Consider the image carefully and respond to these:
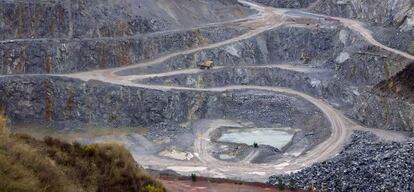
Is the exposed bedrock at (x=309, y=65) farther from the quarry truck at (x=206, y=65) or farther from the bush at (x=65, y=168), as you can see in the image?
the bush at (x=65, y=168)

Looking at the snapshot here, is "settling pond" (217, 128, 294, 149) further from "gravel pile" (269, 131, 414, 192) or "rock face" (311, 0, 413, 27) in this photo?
"rock face" (311, 0, 413, 27)

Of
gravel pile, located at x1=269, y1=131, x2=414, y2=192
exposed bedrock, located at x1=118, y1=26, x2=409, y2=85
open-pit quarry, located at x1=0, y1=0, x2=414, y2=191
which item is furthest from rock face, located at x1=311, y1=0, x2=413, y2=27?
gravel pile, located at x1=269, y1=131, x2=414, y2=192

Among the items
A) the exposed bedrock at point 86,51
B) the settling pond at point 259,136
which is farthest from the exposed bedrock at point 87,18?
the settling pond at point 259,136

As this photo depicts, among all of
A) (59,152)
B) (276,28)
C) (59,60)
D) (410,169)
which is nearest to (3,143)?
(59,152)

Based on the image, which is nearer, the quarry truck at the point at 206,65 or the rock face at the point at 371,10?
the quarry truck at the point at 206,65

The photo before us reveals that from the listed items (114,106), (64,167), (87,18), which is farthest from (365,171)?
(87,18)

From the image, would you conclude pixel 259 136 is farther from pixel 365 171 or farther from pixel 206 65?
pixel 206 65

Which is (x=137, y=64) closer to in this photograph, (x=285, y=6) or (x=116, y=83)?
(x=116, y=83)
